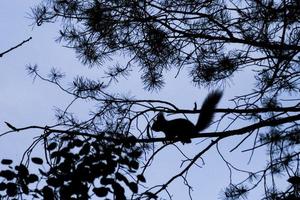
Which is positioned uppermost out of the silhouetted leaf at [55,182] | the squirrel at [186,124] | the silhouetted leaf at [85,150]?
the squirrel at [186,124]

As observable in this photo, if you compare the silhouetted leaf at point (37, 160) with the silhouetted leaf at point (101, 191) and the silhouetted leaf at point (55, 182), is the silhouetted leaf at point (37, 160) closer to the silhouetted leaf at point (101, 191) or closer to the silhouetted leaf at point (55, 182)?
the silhouetted leaf at point (55, 182)

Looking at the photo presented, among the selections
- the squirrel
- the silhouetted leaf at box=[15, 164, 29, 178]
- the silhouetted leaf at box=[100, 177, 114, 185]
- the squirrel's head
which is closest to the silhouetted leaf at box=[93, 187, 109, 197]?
the silhouetted leaf at box=[100, 177, 114, 185]

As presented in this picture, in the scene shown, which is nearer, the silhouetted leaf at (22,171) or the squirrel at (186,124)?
the silhouetted leaf at (22,171)

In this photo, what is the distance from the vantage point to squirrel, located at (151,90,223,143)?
8.13 ft

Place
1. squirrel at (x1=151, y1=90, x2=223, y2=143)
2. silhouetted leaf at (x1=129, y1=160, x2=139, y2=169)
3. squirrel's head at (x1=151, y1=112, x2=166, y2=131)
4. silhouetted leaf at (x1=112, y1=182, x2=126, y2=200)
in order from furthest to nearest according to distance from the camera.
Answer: squirrel's head at (x1=151, y1=112, x2=166, y2=131), squirrel at (x1=151, y1=90, x2=223, y2=143), silhouetted leaf at (x1=129, y1=160, x2=139, y2=169), silhouetted leaf at (x1=112, y1=182, x2=126, y2=200)

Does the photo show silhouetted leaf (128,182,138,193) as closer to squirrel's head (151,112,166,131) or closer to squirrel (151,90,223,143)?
squirrel (151,90,223,143)

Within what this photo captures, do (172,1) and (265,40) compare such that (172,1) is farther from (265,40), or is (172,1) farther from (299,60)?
(299,60)

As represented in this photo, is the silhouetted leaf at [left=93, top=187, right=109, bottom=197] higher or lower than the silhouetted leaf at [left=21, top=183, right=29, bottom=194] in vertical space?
lower

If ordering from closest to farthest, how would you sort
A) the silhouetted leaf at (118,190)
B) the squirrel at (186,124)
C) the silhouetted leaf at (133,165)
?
the silhouetted leaf at (118,190)
the silhouetted leaf at (133,165)
the squirrel at (186,124)

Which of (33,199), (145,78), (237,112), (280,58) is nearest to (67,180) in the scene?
(33,199)

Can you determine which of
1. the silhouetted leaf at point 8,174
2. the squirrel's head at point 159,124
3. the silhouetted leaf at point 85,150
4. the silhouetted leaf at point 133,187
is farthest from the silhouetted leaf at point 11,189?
the squirrel's head at point 159,124

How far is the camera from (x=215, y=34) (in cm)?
256

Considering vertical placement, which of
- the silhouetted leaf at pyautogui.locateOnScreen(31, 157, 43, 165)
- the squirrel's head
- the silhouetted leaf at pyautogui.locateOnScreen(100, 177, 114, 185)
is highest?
the squirrel's head

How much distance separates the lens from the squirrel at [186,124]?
8.13 feet
